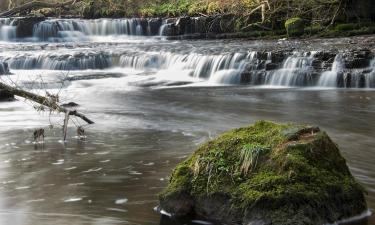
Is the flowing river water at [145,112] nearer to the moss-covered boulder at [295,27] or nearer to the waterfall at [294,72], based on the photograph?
the waterfall at [294,72]

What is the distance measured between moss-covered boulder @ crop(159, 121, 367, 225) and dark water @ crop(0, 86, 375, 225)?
14.7 inches

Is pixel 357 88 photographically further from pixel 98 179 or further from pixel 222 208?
pixel 222 208

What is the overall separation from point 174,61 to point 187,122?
388 inches

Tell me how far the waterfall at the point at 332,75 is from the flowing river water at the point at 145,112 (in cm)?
3

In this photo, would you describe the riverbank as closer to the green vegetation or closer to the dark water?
the green vegetation

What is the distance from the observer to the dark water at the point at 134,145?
593 centimetres

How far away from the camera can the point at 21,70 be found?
22125 mm

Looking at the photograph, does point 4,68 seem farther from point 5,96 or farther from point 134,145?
point 134,145

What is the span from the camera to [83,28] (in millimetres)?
31203

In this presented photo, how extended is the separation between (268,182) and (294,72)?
41.2 feet

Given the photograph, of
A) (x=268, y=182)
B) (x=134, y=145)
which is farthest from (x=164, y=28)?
(x=268, y=182)

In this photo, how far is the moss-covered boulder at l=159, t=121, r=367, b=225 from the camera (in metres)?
4.85

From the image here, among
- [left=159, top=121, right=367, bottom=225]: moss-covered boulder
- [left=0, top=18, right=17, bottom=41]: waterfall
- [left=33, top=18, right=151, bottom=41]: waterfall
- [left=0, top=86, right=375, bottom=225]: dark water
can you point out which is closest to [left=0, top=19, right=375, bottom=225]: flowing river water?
[left=0, top=86, right=375, bottom=225]: dark water

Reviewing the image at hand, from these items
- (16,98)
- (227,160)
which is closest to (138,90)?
(16,98)
